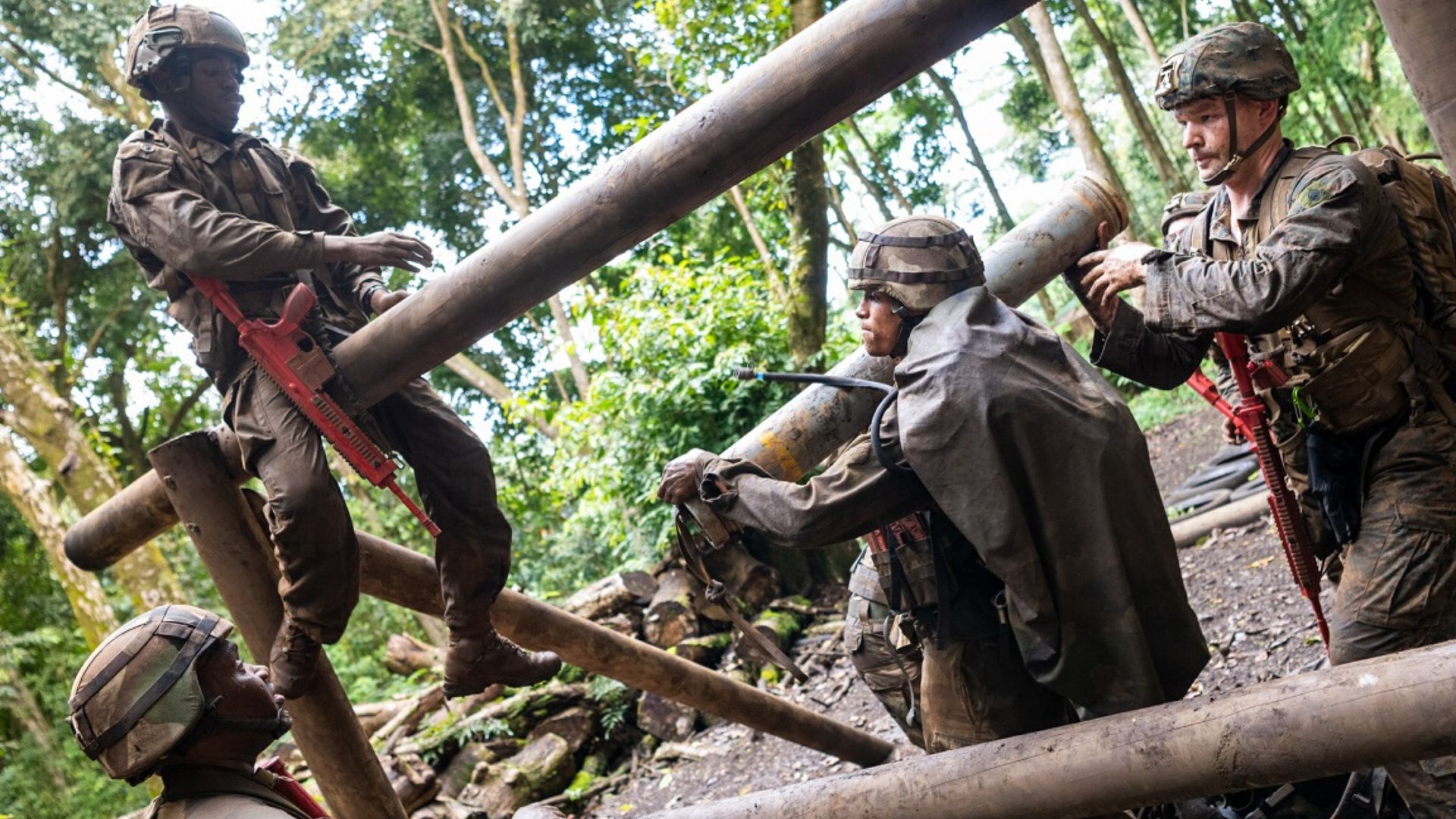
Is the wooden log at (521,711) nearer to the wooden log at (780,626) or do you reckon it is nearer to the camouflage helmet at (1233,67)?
the wooden log at (780,626)

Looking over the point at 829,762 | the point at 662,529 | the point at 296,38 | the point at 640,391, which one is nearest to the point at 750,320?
the point at 640,391

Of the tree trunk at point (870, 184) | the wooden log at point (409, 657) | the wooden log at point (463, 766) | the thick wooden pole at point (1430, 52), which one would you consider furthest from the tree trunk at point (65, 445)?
the tree trunk at point (870, 184)

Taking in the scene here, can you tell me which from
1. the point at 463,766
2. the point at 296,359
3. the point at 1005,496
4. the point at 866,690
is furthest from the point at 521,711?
the point at 1005,496

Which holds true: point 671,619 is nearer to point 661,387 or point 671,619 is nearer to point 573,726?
point 573,726

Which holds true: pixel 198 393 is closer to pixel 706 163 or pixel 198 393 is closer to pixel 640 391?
pixel 640 391

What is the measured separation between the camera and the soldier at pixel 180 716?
94.0 inches

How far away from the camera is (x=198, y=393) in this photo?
1777 cm

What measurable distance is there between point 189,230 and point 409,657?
29.8ft

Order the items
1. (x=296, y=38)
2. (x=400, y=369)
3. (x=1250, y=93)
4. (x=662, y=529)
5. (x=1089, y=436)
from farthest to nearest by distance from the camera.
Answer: (x=296, y=38) < (x=662, y=529) < (x=400, y=369) < (x=1250, y=93) < (x=1089, y=436)

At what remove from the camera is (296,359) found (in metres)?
3.40

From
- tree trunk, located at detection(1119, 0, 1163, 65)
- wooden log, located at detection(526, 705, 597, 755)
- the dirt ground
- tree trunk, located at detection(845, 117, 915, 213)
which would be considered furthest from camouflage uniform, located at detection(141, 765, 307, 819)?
tree trunk, located at detection(845, 117, 915, 213)

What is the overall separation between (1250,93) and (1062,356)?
39.3 inches

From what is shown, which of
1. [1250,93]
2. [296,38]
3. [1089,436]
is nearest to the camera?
[1089,436]

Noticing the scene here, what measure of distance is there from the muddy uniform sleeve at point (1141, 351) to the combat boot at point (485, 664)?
87.3 inches
